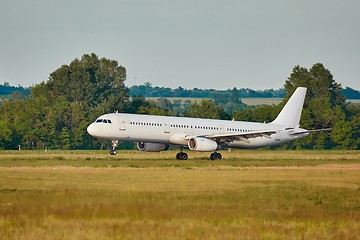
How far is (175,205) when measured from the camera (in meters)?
27.0

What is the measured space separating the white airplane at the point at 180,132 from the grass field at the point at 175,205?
17.4m

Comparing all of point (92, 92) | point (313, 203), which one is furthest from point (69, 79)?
point (313, 203)

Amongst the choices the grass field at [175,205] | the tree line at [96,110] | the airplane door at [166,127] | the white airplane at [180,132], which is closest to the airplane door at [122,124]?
the white airplane at [180,132]

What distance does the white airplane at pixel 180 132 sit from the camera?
203ft

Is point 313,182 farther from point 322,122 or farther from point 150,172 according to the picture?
point 322,122

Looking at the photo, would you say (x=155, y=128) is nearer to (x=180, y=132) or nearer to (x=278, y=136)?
(x=180, y=132)

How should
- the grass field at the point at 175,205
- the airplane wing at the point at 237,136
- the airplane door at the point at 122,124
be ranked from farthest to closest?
1. the airplane wing at the point at 237,136
2. the airplane door at the point at 122,124
3. the grass field at the point at 175,205

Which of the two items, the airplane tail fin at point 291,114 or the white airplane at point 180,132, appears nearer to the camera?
the white airplane at point 180,132

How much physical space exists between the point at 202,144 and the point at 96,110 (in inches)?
2090

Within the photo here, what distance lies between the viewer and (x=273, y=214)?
26562 mm

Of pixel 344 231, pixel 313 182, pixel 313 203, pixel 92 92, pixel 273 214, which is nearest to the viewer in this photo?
pixel 344 231

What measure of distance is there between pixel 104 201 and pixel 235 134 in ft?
127

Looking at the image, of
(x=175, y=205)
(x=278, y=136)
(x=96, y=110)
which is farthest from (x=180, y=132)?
(x=96, y=110)

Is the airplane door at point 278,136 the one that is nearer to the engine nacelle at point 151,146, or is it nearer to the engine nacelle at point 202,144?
the engine nacelle at point 202,144
